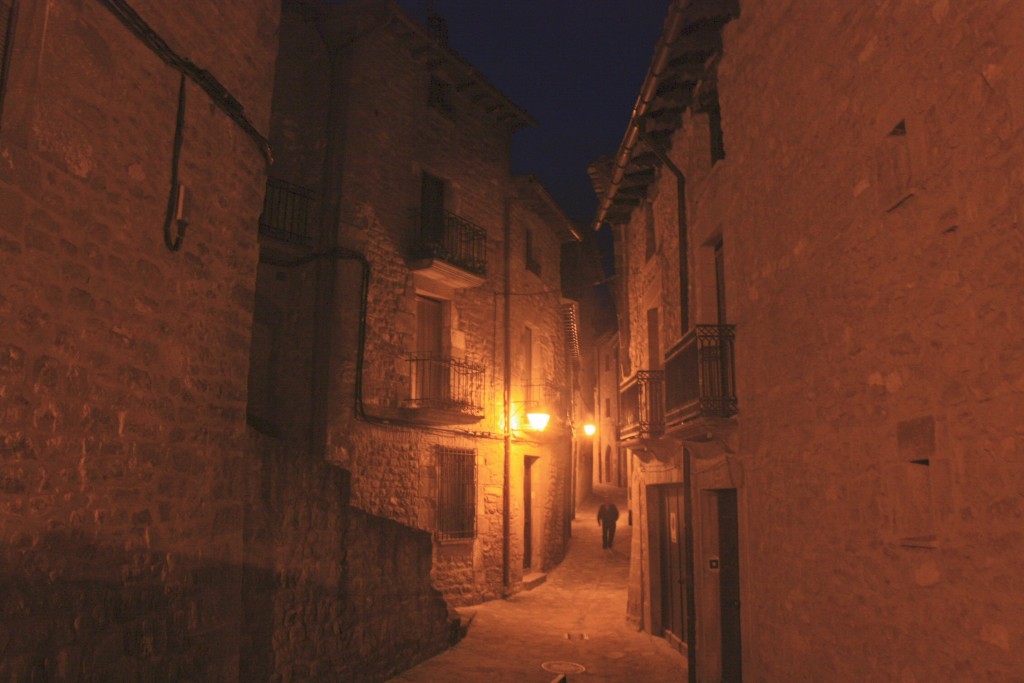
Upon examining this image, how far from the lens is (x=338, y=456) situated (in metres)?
12.1

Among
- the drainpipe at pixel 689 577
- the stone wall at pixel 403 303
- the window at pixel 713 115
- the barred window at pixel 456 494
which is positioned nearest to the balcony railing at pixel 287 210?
the stone wall at pixel 403 303

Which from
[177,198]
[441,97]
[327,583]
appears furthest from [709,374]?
[441,97]

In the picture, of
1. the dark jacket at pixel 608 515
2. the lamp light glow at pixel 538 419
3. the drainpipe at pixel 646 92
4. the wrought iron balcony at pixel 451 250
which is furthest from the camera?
the dark jacket at pixel 608 515

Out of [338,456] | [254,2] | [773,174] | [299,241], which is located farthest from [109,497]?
[299,241]

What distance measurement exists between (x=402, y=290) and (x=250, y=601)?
25.9 feet

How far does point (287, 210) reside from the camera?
12.6 m

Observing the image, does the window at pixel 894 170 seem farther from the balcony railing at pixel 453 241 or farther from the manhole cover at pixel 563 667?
the balcony railing at pixel 453 241

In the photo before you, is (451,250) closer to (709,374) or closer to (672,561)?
(672,561)

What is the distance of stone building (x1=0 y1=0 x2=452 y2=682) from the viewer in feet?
14.1

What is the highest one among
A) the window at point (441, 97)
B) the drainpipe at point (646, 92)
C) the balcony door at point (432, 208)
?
the window at point (441, 97)

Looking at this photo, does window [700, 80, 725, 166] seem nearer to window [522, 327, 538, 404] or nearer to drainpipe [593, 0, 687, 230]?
drainpipe [593, 0, 687, 230]

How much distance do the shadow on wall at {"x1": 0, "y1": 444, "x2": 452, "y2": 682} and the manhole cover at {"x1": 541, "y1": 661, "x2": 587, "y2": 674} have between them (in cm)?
153

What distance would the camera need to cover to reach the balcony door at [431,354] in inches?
556

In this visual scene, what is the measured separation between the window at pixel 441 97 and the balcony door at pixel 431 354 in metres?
4.22
